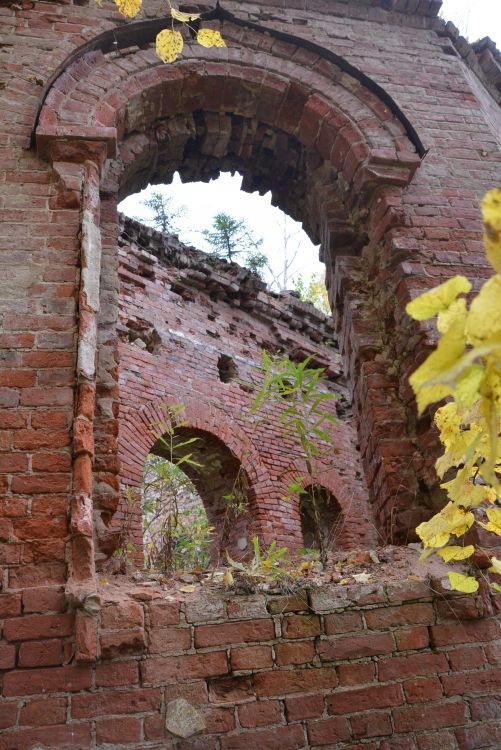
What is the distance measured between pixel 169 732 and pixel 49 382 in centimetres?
156

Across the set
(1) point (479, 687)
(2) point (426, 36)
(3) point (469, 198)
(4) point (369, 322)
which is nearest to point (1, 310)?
(4) point (369, 322)

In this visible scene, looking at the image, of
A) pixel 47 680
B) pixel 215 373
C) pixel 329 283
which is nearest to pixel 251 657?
pixel 47 680

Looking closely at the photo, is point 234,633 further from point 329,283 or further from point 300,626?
point 329,283

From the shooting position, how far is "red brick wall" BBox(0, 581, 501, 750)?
232cm

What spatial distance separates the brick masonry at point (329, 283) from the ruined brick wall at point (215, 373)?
128 inches

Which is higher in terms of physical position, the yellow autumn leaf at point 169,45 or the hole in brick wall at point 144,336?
the hole in brick wall at point 144,336

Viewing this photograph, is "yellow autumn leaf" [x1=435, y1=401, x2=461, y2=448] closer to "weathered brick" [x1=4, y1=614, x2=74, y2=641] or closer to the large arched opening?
"weathered brick" [x1=4, y1=614, x2=74, y2=641]

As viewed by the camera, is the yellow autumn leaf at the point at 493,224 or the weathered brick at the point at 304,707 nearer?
the yellow autumn leaf at the point at 493,224

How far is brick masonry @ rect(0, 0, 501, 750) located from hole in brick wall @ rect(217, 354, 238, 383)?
13.5 feet

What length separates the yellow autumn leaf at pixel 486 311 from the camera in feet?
3.08

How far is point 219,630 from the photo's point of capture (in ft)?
8.36

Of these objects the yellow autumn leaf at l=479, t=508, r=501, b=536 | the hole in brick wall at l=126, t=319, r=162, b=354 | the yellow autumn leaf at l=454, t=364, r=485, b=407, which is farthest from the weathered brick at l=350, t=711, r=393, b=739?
the hole in brick wall at l=126, t=319, r=162, b=354

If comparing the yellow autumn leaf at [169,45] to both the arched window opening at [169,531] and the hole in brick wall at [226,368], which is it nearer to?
the arched window opening at [169,531]

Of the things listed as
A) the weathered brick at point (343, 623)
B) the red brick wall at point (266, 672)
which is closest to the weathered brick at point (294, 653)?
the red brick wall at point (266, 672)
